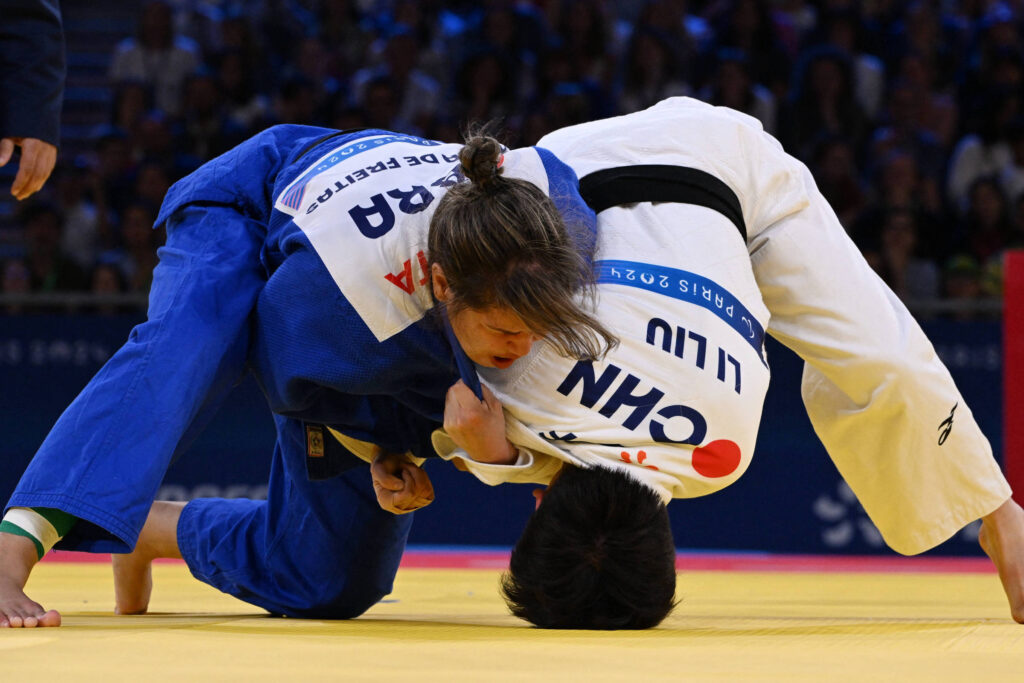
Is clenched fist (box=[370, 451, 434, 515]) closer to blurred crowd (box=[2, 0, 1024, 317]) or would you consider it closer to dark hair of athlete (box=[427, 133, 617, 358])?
dark hair of athlete (box=[427, 133, 617, 358])

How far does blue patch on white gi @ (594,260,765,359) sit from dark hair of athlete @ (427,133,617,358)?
71 mm

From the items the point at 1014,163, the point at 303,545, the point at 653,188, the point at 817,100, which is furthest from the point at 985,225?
the point at 303,545

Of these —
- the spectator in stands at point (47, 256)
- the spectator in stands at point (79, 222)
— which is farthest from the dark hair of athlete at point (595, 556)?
the spectator in stands at point (79, 222)

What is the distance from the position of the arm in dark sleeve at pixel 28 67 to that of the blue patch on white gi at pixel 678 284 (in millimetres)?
1042

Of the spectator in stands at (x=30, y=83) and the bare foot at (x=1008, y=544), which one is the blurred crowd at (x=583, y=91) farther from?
the bare foot at (x=1008, y=544)

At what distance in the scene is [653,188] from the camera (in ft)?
5.73

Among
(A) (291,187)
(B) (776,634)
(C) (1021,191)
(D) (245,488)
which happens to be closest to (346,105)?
(D) (245,488)

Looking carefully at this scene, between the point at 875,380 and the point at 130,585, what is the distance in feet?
4.09

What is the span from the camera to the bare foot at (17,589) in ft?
4.80

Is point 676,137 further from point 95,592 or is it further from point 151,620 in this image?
point 95,592

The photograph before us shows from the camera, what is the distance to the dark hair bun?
1.54 metres

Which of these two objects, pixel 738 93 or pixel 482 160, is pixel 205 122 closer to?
pixel 738 93

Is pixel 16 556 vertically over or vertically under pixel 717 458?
under

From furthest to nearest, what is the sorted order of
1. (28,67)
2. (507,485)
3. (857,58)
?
(857,58)
(507,485)
(28,67)
